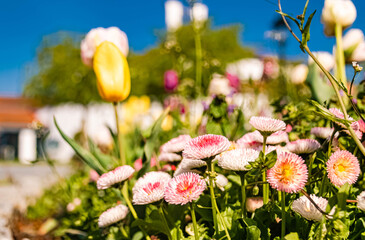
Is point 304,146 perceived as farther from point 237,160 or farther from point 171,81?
point 171,81

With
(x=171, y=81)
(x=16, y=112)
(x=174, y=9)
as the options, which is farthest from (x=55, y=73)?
(x=171, y=81)

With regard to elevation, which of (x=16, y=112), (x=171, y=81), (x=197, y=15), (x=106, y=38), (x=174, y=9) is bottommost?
(x=16, y=112)

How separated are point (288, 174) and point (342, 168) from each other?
12 centimetres

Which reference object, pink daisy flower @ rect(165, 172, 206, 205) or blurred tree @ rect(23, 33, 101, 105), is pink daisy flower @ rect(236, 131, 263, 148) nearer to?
pink daisy flower @ rect(165, 172, 206, 205)

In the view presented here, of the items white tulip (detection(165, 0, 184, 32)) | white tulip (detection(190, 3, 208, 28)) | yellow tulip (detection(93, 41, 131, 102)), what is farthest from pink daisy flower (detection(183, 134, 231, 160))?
white tulip (detection(165, 0, 184, 32))

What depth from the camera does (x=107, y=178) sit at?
2.72 feet

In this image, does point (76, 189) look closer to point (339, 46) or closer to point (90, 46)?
point (90, 46)

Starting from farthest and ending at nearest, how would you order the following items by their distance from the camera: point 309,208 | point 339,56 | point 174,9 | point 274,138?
point 174,9 < point 339,56 < point 274,138 < point 309,208

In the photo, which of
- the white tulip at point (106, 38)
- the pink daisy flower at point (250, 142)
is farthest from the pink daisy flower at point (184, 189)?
the white tulip at point (106, 38)

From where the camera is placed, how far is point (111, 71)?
113 centimetres

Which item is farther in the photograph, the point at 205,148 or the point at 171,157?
the point at 171,157

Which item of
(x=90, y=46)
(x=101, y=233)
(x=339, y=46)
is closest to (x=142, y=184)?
(x=101, y=233)

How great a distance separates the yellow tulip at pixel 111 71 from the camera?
43.9 inches

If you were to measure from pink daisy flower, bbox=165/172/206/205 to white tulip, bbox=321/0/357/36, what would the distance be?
0.94 m
